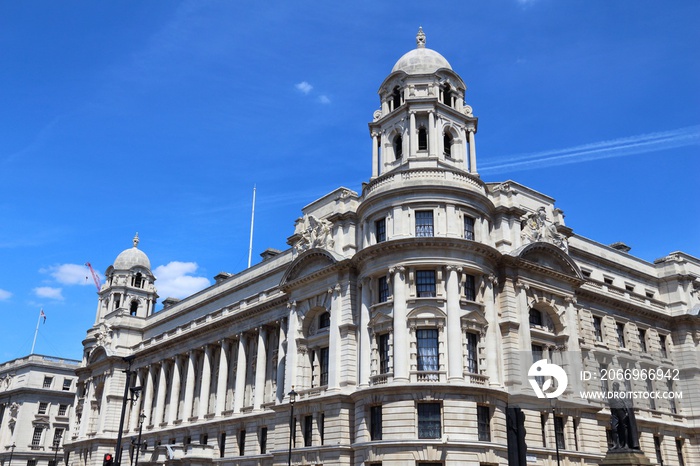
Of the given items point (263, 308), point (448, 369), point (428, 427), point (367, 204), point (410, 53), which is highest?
point (410, 53)

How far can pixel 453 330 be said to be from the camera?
42.8m

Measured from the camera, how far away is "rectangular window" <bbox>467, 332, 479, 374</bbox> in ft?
143

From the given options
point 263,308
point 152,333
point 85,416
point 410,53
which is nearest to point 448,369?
point 263,308

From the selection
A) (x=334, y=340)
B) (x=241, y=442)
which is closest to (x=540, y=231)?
(x=334, y=340)

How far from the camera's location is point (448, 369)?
42.0 m

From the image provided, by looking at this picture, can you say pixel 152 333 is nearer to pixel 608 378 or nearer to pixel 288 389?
pixel 288 389

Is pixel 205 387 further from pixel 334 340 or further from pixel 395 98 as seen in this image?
pixel 395 98

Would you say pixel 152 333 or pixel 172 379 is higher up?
pixel 152 333

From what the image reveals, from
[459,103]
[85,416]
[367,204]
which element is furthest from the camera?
[85,416]

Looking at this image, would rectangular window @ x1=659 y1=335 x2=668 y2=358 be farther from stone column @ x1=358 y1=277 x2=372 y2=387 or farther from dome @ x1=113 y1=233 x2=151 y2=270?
dome @ x1=113 y1=233 x2=151 y2=270

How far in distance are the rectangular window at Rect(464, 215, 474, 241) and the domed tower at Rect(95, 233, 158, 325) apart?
57.5 m

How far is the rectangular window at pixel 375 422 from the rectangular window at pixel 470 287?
31.3ft

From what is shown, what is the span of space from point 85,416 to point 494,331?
59.6m

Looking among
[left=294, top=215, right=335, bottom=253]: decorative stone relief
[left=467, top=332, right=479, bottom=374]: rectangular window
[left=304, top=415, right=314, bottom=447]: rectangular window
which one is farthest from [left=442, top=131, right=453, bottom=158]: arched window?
[left=304, top=415, right=314, bottom=447]: rectangular window
